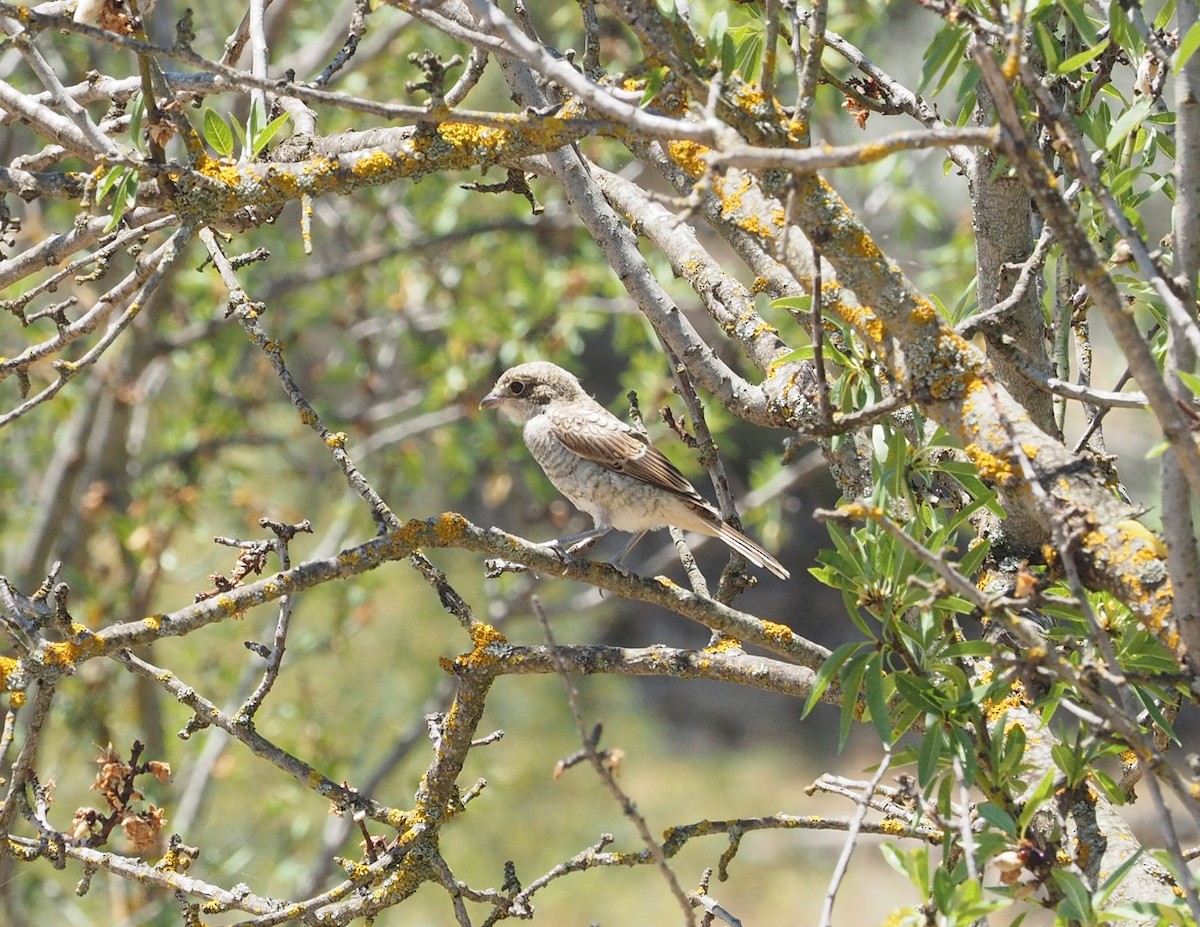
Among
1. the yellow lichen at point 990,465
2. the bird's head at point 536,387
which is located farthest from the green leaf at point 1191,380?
the bird's head at point 536,387

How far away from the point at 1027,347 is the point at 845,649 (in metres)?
1.02

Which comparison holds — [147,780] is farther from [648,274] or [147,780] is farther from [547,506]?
[648,274]

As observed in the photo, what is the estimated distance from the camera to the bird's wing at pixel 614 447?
15.4 feet

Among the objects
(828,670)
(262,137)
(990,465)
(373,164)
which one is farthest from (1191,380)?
(262,137)

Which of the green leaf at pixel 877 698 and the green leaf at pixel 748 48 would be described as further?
the green leaf at pixel 748 48

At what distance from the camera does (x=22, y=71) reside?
7016mm

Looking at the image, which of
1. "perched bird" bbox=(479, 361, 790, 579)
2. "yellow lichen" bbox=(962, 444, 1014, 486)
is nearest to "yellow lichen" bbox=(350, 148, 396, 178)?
"yellow lichen" bbox=(962, 444, 1014, 486)

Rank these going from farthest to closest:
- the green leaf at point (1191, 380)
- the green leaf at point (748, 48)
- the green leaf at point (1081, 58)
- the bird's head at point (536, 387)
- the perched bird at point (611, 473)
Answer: the bird's head at point (536, 387) → the perched bird at point (611, 473) → the green leaf at point (748, 48) → the green leaf at point (1081, 58) → the green leaf at point (1191, 380)

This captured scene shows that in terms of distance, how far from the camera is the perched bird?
15.3ft

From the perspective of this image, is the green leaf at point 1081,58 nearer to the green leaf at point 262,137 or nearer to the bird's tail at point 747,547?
the green leaf at point 262,137

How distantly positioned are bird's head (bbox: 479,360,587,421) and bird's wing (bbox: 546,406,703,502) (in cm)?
21

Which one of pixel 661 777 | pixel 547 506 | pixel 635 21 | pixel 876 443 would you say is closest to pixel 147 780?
pixel 547 506

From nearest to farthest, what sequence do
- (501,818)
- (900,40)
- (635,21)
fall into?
(635,21)
(900,40)
(501,818)

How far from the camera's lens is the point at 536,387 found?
5.37 meters
